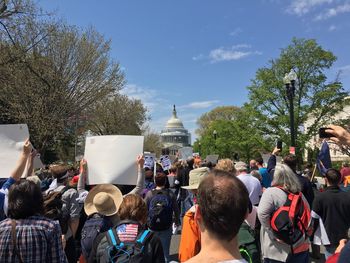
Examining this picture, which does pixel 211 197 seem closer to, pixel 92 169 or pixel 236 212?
pixel 236 212

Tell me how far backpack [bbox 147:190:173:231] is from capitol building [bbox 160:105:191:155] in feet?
516

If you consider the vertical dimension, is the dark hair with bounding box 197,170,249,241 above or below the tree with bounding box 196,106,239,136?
below

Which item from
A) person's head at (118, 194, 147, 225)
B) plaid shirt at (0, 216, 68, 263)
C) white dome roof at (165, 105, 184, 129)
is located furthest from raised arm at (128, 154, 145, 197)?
white dome roof at (165, 105, 184, 129)

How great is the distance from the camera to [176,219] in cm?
679

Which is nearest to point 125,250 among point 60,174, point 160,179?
point 60,174

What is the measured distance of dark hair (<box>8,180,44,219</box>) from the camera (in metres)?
3.37

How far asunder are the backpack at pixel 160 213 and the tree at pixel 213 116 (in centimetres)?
8905

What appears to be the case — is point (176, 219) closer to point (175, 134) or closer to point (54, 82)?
point (54, 82)

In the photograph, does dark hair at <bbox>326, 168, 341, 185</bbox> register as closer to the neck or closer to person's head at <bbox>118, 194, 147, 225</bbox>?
person's head at <bbox>118, 194, 147, 225</bbox>

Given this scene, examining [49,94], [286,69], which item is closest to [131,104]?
[286,69]

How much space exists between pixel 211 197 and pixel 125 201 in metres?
2.03

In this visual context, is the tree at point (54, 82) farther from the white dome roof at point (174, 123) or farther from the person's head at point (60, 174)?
the white dome roof at point (174, 123)

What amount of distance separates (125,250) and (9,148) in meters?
2.58

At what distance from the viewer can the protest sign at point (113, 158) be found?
5297 mm
